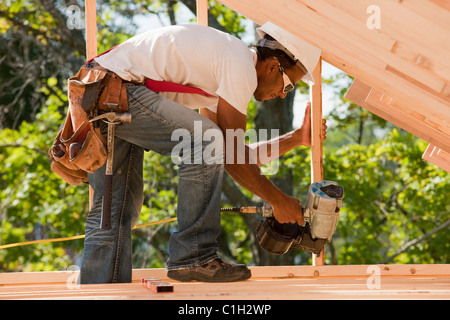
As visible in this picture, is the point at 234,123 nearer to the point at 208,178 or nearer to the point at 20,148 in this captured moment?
the point at 208,178

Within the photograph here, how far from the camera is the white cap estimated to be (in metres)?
2.69

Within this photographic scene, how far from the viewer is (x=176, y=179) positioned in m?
8.30

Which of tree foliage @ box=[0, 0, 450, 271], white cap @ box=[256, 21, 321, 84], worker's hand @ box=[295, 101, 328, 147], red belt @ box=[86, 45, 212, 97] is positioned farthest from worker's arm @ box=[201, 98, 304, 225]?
tree foliage @ box=[0, 0, 450, 271]

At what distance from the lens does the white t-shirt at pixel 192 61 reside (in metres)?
2.47

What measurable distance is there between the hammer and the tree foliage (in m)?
4.72

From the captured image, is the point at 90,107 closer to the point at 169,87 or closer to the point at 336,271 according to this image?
the point at 169,87

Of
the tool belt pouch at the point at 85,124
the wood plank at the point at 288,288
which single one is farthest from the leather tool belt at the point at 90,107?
the wood plank at the point at 288,288

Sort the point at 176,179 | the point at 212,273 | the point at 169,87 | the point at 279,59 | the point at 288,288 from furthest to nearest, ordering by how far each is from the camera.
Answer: the point at 176,179 → the point at 279,59 → the point at 169,87 → the point at 212,273 → the point at 288,288

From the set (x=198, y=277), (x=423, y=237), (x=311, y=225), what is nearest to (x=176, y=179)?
(x=423, y=237)

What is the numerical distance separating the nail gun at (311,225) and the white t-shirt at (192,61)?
0.52 meters

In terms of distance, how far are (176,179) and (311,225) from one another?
562 centimetres

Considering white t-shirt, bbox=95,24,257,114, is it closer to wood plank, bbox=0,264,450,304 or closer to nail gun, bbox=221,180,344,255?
nail gun, bbox=221,180,344,255

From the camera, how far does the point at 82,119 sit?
251 cm

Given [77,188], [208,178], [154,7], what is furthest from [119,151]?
[154,7]
